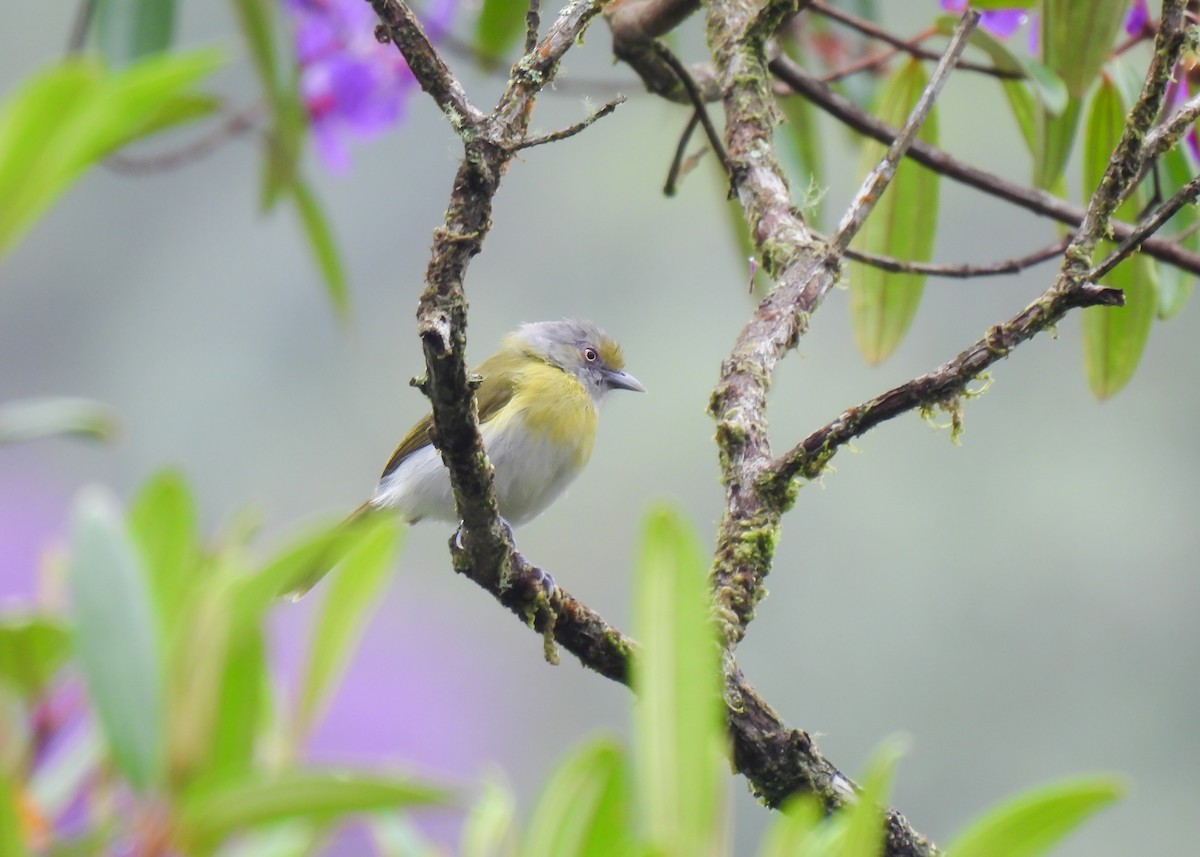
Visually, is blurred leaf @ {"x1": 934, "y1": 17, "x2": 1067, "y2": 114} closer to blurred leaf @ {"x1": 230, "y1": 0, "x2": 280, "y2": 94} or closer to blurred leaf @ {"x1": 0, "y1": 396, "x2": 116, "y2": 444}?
blurred leaf @ {"x1": 230, "y1": 0, "x2": 280, "y2": 94}

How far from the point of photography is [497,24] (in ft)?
10.9

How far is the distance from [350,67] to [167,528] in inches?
92.5

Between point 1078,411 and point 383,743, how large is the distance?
10.7 m

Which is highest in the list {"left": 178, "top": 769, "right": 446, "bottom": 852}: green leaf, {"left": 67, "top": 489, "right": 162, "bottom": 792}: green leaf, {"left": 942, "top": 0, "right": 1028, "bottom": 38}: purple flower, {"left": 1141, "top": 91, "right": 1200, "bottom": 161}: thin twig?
{"left": 942, "top": 0, "right": 1028, "bottom": 38}: purple flower

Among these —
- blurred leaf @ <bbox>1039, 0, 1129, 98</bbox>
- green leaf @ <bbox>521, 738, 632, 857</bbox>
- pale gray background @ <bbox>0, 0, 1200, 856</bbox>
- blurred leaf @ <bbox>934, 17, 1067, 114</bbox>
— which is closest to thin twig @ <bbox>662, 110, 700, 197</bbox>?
blurred leaf @ <bbox>934, 17, 1067, 114</bbox>

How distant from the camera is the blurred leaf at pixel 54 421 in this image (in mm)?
1642

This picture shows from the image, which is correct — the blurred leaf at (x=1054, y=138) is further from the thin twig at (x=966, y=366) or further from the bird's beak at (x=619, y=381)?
the bird's beak at (x=619, y=381)

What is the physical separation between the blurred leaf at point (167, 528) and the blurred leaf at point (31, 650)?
0.10m

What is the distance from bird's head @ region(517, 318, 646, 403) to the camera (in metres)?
3.95

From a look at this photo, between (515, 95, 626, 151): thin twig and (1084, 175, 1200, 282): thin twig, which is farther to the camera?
(1084, 175, 1200, 282): thin twig

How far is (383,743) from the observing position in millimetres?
8531

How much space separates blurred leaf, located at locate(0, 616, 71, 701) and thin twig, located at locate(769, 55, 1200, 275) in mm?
1739

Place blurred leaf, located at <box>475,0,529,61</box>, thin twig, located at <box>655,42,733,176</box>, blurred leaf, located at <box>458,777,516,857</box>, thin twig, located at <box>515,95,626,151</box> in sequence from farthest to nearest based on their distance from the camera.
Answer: blurred leaf, located at <box>475,0,529,61</box>
thin twig, located at <box>655,42,733,176</box>
blurred leaf, located at <box>458,777,516,857</box>
thin twig, located at <box>515,95,626,151</box>

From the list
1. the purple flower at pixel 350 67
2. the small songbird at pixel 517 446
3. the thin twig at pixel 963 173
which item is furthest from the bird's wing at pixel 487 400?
the thin twig at pixel 963 173
